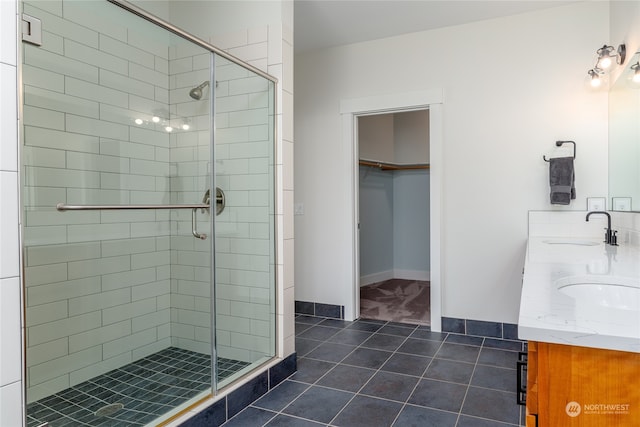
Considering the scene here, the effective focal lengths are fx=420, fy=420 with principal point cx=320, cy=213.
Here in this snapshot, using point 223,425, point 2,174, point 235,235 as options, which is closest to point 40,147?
point 2,174

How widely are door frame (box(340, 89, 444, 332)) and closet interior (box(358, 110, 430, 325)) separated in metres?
1.33

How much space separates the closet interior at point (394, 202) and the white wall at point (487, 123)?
4.47 ft

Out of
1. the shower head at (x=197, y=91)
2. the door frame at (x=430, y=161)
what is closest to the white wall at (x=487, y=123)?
the door frame at (x=430, y=161)

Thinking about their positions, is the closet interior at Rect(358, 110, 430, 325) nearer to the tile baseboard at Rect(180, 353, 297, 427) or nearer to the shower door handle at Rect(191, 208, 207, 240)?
the tile baseboard at Rect(180, 353, 297, 427)

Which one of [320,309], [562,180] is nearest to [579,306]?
[562,180]

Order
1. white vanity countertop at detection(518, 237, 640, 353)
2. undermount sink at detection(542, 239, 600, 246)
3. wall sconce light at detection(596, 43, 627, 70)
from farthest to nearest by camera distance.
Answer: undermount sink at detection(542, 239, 600, 246) < wall sconce light at detection(596, 43, 627, 70) < white vanity countertop at detection(518, 237, 640, 353)

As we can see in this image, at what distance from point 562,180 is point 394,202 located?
307 cm

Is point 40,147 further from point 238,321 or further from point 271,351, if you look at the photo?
point 271,351

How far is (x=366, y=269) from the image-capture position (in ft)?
17.6

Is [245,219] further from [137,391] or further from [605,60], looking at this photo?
[605,60]

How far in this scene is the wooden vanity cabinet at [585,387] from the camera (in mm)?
876

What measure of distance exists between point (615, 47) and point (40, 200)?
3.47 metres

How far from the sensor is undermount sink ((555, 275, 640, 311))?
1.38 metres

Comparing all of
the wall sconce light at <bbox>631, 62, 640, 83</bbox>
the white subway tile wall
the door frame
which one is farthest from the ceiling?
the white subway tile wall
